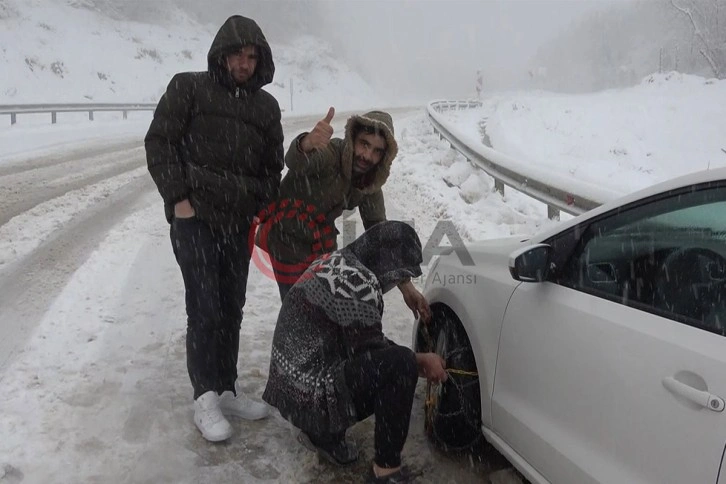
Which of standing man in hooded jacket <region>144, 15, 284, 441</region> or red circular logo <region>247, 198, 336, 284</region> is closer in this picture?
standing man in hooded jacket <region>144, 15, 284, 441</region>

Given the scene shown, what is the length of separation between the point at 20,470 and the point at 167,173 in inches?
58.9

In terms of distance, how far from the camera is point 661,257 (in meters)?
2.26

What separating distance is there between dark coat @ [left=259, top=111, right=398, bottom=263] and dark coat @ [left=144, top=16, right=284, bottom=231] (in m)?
0.21

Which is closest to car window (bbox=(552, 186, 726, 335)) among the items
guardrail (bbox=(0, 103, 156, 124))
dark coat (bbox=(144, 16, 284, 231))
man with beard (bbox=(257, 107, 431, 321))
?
man with beard (bbox=(257, 107, 431, 321))

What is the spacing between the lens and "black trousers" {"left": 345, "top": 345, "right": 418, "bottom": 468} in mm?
2410

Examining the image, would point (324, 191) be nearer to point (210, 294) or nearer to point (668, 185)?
point (210, 294)

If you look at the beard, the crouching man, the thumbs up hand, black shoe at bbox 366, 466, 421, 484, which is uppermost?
the thumbs up hand

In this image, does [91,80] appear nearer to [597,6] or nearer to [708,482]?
[708,482]

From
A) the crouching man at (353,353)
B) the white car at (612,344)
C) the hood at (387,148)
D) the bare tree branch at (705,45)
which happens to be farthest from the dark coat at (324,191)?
the bare tree branch at (705,45)

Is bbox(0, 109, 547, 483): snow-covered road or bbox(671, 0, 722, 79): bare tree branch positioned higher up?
bbox(671, 0, 722, 79): bare tree branch

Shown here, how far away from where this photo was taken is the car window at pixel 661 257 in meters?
1.92

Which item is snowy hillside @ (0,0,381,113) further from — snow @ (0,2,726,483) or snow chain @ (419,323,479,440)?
snow chain @ (419,323,479,440)

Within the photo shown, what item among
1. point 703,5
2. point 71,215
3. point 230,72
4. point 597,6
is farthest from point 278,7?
point 230,72

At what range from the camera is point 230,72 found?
2967 mm
